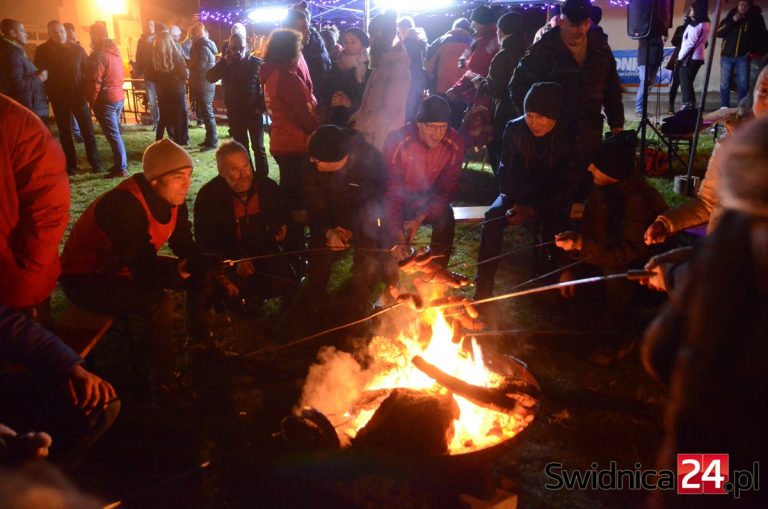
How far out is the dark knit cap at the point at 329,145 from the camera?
5273 mm

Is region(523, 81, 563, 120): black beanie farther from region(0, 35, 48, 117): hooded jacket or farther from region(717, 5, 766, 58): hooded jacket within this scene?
region(717, 5, 766, 58): hooded jacket

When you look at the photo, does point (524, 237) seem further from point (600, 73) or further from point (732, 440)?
point (732, 440)

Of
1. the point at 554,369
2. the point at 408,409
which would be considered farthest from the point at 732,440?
the point at 554,369

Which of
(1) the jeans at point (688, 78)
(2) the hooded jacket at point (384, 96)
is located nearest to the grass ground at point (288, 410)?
(2) the hooded jacket at point (384, 96)

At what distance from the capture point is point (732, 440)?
6.15ft

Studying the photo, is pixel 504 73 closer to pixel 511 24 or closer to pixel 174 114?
pixel 511 24

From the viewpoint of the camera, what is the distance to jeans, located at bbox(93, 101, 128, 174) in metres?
10.8

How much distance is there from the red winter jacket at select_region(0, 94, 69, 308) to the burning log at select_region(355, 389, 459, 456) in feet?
6.85

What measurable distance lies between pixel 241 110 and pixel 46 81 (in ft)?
14.4

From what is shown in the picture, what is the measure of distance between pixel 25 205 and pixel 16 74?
885cm

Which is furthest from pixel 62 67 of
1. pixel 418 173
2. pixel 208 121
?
pixel 418 173

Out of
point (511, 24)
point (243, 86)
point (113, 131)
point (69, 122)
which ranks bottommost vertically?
point (113, 131)

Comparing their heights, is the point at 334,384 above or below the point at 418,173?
below

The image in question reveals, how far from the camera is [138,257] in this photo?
404 centimetres
